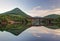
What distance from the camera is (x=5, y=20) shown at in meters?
3.72

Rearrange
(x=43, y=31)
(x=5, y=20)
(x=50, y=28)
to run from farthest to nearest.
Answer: (x=5, y=20)
(x=50, y=28)
(x=43, y=31)

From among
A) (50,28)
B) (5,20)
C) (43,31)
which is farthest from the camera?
(5,20)

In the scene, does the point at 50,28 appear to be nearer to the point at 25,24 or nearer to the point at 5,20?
the point at 25,24

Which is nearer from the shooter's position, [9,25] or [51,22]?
[9,25]

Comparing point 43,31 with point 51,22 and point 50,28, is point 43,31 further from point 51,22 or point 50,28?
point 51,22

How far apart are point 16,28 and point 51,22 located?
855 mm

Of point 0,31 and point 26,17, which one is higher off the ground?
point 26,17

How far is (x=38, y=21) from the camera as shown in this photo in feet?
12.6

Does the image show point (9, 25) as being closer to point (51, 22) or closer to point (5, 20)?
point (5, 20)

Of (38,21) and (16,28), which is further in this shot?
(38,21)

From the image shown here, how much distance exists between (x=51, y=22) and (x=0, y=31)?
123cm

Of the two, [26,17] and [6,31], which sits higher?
[26,17]

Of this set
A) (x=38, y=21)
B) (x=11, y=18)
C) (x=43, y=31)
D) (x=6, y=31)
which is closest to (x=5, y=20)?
(x=11, y=18)

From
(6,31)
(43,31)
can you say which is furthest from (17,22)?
(43,31)
